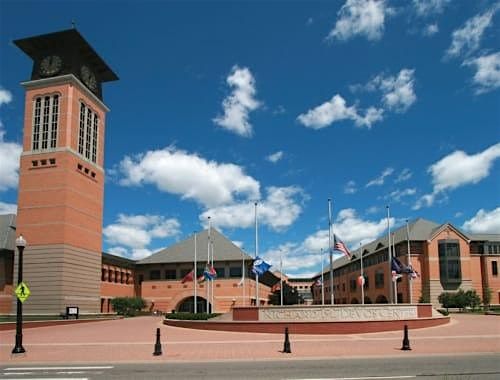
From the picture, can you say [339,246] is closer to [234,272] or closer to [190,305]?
[234,272]

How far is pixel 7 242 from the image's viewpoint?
5372cm

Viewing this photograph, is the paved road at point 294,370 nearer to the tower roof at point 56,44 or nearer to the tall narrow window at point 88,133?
the tall narrow window at point 88,133

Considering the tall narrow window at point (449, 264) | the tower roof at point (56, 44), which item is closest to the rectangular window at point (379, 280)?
the tall narrow window at point (449, 264)

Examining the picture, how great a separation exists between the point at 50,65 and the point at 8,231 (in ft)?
62.4

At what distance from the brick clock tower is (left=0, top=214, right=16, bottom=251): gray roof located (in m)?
2.57

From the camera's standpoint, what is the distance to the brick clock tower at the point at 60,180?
50.4 metres

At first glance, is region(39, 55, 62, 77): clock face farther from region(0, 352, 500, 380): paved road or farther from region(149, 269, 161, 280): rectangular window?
region(0, 352, 500, 380): paved road

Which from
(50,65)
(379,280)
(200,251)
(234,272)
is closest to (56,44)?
(50,65)

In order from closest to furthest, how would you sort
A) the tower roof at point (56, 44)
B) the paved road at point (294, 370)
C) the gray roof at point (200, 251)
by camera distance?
Result: the paved road at point (294, 370) → the tower roof at point (56, 44) → the gray roof at point (200, 251)

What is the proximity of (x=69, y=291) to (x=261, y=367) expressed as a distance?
131 feet

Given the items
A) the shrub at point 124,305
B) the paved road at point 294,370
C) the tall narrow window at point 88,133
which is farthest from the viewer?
the shrub at point 124,305

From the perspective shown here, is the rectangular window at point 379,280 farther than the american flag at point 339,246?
Yes

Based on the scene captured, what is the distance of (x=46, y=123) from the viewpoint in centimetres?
5431

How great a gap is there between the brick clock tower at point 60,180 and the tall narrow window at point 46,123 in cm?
10
